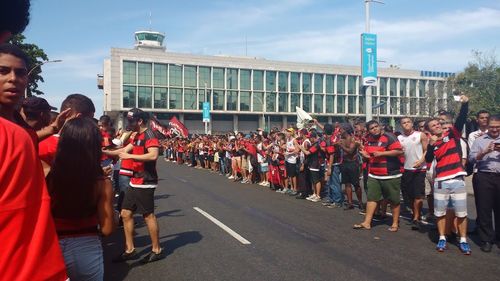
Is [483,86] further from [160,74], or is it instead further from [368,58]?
[160,74]

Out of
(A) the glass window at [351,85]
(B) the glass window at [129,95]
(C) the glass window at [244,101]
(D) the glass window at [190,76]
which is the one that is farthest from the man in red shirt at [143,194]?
(A) the glass window at [351,85]

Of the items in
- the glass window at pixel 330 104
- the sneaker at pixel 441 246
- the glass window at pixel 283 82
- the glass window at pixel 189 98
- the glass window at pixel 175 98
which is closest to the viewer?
the sneaker at pixel 441 246

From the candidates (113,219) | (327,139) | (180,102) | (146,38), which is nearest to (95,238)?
(113,219)

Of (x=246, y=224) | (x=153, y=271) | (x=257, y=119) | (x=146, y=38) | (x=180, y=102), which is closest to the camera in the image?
(x=153, y=271)

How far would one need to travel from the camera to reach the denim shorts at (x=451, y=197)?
6.57m

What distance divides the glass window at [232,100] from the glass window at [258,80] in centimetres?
374

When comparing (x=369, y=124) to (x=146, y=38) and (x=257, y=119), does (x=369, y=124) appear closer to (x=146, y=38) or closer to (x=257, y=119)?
(x=257, y=119)

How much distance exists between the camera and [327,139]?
1140 centimetres

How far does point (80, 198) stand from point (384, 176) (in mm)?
6284

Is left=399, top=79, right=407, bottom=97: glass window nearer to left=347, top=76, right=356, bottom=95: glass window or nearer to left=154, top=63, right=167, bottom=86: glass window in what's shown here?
left=347, top=76, right=356, bottom=95: glass window

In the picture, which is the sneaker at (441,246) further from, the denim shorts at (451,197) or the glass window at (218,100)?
the glass window at (218,100)

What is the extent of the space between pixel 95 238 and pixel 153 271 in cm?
262

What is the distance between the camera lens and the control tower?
3246 inches

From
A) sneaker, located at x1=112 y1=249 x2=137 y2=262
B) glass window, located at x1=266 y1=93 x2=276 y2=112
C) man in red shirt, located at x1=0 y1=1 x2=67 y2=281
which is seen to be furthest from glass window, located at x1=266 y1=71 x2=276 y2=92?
man in red shirt, located at x1=0 y1=1 x2=67 y2=281
